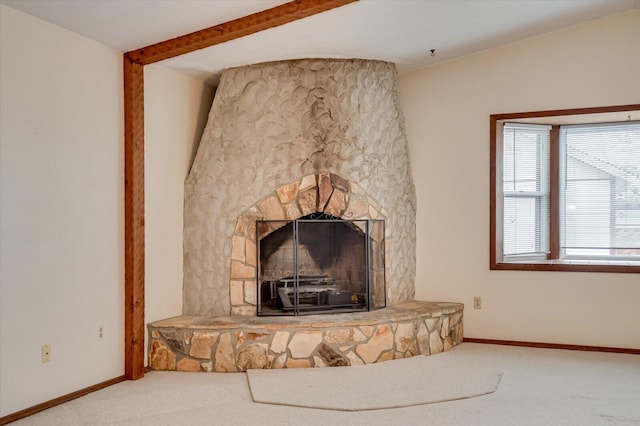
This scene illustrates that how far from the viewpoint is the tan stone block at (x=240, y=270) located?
458cm

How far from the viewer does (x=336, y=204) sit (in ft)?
15.5

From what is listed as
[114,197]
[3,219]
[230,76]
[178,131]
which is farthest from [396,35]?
[3,219]

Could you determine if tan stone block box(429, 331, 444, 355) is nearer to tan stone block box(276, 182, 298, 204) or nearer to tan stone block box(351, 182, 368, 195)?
tan stone block box(351, 182, 368, 195)

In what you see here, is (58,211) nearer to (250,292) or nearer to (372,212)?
(250,292)

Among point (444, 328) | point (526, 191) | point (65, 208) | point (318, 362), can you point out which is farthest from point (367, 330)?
point (65, 208)

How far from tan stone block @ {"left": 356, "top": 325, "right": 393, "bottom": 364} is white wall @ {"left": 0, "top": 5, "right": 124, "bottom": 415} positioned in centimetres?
176

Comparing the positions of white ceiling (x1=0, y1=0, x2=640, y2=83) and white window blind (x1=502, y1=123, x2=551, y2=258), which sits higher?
white ceiling (x1=0, y1=0, x2=640, y2=83)

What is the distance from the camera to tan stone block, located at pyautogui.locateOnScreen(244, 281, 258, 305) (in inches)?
181

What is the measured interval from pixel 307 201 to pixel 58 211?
189 centimetres

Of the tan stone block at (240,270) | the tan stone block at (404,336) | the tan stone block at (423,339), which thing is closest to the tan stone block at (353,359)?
the tan stone block at (404,336)

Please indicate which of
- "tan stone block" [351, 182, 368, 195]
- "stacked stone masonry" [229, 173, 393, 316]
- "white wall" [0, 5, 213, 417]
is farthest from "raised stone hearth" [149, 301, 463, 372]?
"tan stone block" [351, 182, 368, 195]

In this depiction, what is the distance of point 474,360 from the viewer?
4.50 meters

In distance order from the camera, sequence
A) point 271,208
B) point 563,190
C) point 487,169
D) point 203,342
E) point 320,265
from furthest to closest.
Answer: point 563,190 → point 487,169 → point 320,265 → point 271,208 → point 203,342

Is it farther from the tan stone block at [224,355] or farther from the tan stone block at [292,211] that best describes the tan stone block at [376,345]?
the tan stone block at [292,211]
